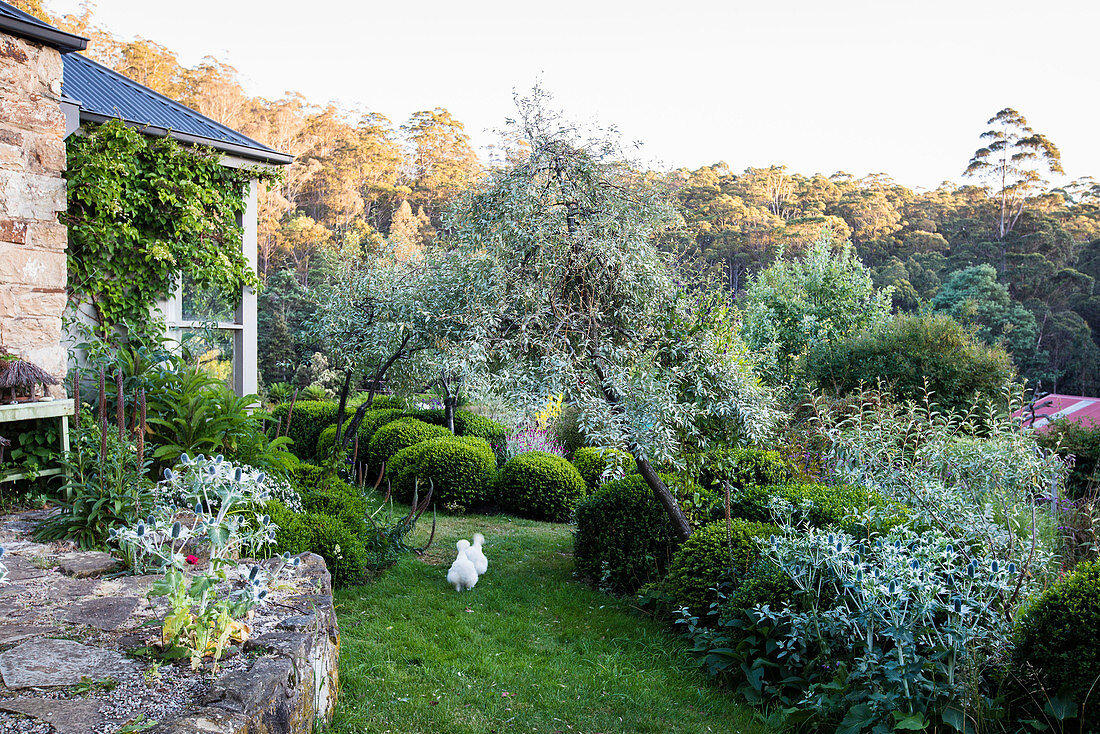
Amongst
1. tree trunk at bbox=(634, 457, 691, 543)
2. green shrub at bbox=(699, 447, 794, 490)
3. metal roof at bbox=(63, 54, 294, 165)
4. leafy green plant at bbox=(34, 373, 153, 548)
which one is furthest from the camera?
metal roof at bbox=(63, 54, 294, 165)

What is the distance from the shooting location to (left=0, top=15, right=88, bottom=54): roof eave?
3.96 meters

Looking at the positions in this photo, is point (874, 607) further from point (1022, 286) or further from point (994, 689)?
point (1022, 286)

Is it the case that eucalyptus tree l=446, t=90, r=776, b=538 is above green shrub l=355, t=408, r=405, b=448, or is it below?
above

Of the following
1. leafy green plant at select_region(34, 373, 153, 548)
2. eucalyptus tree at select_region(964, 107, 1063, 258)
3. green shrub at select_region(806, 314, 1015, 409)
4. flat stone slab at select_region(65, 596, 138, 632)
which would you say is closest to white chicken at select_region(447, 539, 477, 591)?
leafy green plant at select_region(34, 373, 153, 548)

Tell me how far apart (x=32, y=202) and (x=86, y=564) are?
2718 mm

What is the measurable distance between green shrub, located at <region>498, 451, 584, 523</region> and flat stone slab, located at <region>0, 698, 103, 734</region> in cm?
563

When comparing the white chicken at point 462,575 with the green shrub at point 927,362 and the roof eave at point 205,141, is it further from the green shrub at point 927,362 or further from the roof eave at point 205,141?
the green shrub at point 927,362

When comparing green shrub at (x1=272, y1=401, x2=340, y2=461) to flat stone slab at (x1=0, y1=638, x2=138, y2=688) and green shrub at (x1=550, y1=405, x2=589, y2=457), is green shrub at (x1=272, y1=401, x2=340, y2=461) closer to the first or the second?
green shrub at (x1=550, y1=405, x2=589, y2=457)

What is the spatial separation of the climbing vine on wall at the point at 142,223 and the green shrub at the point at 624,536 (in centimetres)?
394

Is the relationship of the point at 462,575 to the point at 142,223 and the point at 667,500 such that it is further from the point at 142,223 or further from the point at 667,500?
the point at 142,223

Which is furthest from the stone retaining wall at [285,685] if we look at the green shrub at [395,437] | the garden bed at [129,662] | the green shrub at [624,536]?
the green shrub at [395,437]

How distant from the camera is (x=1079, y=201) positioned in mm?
28688

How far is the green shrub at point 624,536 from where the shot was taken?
4.63 metres

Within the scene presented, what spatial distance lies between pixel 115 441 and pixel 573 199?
118 inches
